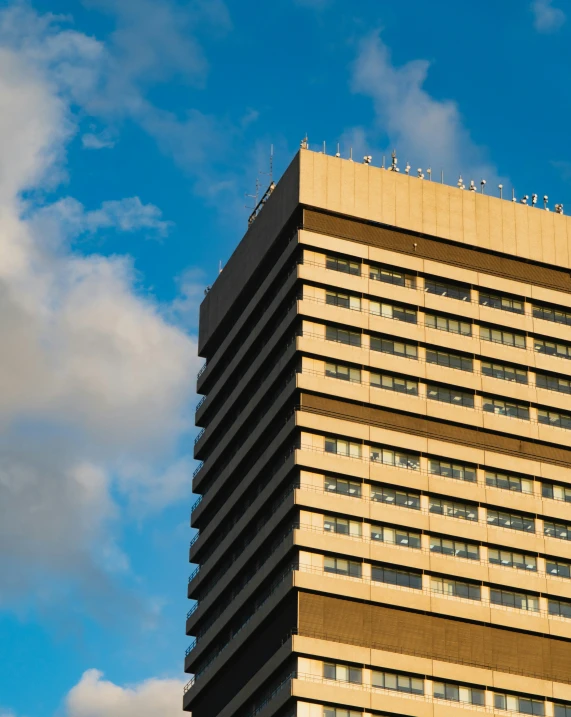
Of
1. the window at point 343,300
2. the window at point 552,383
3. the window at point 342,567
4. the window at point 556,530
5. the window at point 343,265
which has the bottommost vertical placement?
the window at point 342,567

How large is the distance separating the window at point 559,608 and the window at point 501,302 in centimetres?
2994

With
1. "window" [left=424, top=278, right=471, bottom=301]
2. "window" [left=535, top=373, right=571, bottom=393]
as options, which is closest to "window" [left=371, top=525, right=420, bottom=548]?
"window" [left=535, top=373, right=571, bottom=393]

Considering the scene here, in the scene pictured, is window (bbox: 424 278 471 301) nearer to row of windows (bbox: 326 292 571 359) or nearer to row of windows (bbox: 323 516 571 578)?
row of windows (bbox: 326 292 571 359)

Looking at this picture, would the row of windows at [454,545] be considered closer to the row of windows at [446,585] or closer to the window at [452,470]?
the row of windows at [446,585]

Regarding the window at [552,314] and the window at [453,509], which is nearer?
the window at [453,509]

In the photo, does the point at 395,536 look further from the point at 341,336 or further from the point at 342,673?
the point at 341,336

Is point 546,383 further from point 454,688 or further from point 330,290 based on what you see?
point 454,688

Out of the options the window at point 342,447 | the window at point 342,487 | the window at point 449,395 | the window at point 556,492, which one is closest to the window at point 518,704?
the window at point 556,492

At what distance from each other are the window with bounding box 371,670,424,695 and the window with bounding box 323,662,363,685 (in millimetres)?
1394

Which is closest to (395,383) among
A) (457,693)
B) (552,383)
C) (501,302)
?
(501,302)

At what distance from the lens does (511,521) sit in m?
158

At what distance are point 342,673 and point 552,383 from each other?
3994 centimetres

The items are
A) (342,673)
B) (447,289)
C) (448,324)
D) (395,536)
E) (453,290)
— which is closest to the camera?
(342,673)

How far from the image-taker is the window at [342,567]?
5842 inches
